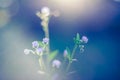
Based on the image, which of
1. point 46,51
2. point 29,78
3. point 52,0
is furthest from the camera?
point 52,0

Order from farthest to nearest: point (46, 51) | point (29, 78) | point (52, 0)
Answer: point (52, 0), point (29, 78), point (46, 51)

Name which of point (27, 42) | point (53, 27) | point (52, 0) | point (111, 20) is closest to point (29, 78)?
point (27, 42)

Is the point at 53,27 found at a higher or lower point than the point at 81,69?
higher

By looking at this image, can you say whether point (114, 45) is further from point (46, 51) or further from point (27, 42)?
point (46, 51)

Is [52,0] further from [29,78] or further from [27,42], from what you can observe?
[29,78]

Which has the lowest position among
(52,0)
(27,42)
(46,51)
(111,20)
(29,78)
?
(46,51)

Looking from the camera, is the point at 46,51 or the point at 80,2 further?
the point at 80,2
